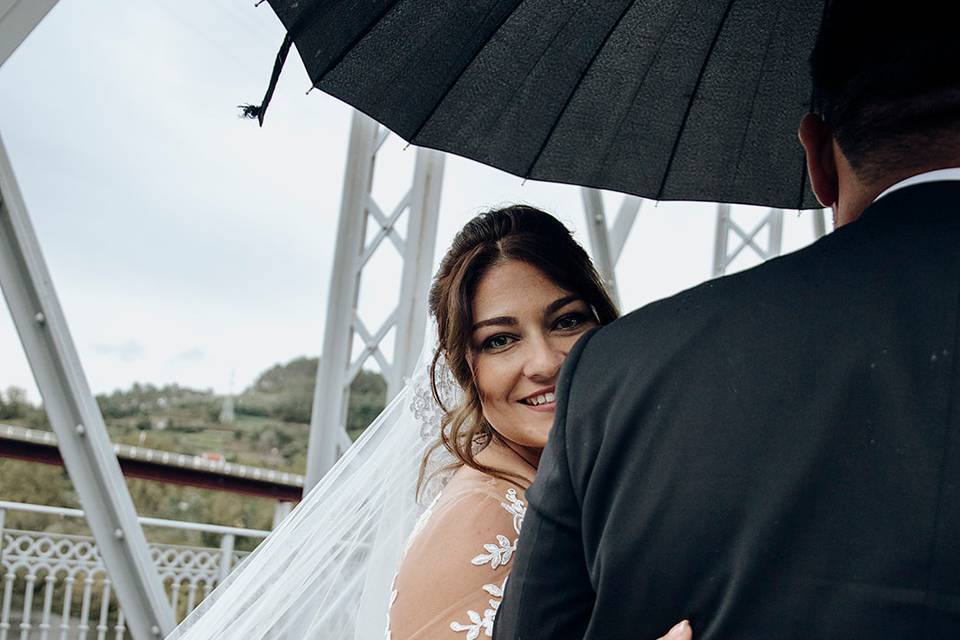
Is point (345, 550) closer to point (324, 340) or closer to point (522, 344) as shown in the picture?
point (522, 344)

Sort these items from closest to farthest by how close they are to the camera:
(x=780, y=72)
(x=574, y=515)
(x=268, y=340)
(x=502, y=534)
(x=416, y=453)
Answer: (x=574, y=515), (x=502, y=534), (x=780, y=72), (x=416, y=453), (x=268, y=340)

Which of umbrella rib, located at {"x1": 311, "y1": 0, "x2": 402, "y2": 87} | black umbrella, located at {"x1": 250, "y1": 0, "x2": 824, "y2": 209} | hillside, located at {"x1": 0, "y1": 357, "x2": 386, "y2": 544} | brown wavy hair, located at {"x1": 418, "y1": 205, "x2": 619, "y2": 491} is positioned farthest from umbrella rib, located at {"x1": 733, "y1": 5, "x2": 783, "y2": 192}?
hillside, located at {"x1": 0, "y1": 357, "x2": 386, "y2": 544}

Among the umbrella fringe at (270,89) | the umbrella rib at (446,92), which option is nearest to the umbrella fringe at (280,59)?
the umbrella fringe at (270,89)

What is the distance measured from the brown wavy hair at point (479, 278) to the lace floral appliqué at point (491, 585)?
0.32 metres

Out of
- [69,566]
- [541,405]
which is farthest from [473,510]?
[69,566]

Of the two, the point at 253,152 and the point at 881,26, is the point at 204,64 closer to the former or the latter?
the point at 253,152

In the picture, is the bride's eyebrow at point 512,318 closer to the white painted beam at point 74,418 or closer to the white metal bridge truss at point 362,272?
the white metal bridge truss at point 362,272

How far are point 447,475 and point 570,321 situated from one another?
1.27ft

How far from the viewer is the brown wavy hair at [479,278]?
1.80 metres

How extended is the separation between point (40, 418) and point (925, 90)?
7405 millimetres

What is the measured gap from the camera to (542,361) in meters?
1.68

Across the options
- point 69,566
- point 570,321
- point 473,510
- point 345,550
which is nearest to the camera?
point 473,510

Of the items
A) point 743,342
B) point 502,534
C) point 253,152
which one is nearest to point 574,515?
point 743,342

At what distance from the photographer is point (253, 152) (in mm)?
7180
